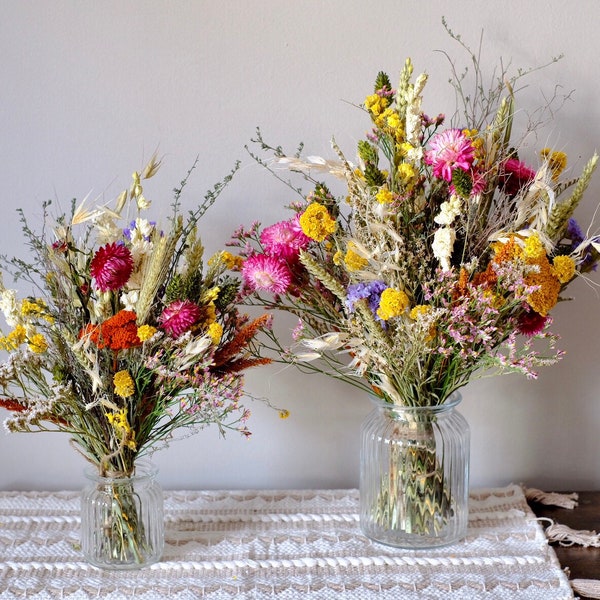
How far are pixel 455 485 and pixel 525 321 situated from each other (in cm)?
30

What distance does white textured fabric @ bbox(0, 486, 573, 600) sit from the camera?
45.6 inches

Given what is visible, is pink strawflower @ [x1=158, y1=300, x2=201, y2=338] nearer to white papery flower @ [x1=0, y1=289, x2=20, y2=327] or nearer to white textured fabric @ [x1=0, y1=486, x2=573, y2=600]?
white papery flower @ [x1=0, y1=289, x2=20, y2=327]

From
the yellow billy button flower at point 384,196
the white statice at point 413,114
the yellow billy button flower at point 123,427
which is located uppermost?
the white statice at point 413,114

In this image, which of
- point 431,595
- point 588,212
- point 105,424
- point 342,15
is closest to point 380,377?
point 431,595

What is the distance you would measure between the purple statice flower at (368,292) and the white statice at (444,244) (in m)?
0.09

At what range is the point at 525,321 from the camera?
1182 mm

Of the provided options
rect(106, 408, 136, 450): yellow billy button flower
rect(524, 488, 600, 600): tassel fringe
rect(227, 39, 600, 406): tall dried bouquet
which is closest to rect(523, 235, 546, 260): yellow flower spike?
rect(227, 39, 600, 406): tall dried bouquet

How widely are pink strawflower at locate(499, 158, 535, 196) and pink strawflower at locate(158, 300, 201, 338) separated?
0.49 m

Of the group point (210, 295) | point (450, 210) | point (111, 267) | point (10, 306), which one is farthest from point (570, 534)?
point (10, 306)

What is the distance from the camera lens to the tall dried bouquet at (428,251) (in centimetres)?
109

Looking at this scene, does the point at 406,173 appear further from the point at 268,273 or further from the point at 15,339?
the point at 15,339

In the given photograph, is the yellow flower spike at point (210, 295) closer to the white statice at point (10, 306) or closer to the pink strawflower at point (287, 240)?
the pink strawflower at point (287, 240)

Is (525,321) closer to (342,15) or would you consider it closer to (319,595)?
(319,595)

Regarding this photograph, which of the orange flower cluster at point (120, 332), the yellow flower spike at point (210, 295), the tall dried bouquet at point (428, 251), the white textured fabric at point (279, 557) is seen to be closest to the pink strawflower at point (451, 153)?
the tall dried bouquet at point (428, 251)
